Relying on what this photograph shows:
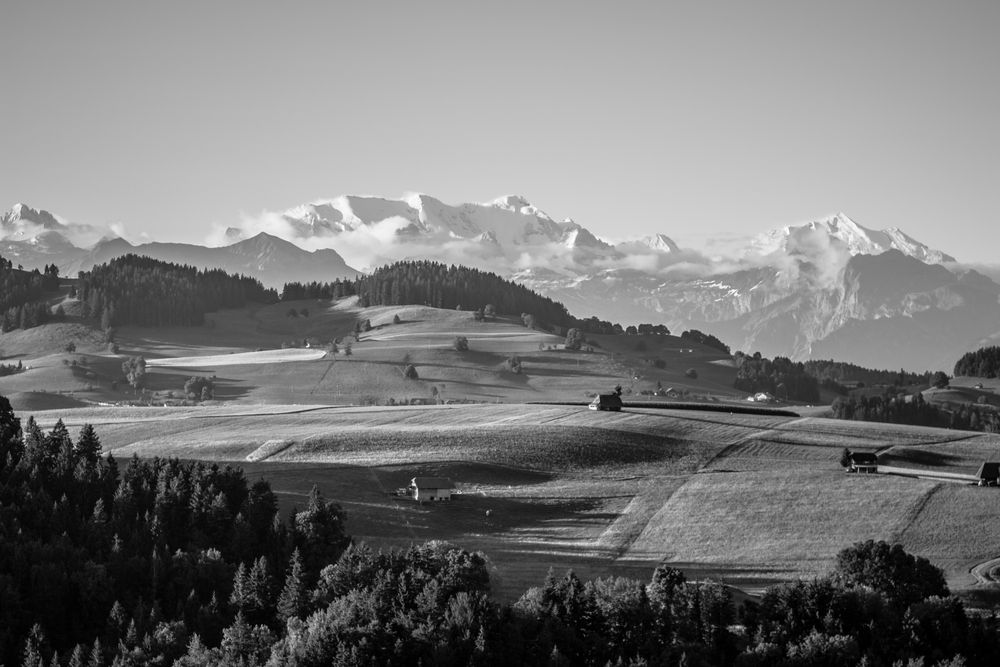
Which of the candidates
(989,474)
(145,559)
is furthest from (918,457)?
(145,559)

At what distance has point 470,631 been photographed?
273 feet

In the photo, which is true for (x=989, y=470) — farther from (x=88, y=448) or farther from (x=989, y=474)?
(x=88, y=448)

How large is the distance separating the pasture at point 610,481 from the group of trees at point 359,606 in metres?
7.65

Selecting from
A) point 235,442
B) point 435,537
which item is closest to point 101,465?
point 235,442

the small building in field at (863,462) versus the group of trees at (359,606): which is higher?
the small building in field at (863,462)

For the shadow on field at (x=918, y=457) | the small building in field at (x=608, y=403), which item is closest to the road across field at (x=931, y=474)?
the shadow on field at (x=918, y=457)

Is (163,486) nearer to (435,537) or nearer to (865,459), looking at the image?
(435,537)

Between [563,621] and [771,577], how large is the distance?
2376 cm

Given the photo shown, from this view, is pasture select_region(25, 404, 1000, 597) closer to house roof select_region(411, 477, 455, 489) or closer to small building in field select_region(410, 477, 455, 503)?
small building in field select_region(410, 477, 455, 503)

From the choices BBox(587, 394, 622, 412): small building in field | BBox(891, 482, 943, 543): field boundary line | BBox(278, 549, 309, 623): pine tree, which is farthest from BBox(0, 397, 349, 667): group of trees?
BBox(587, 394, 622, 412): small building in field

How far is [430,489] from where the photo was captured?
126m

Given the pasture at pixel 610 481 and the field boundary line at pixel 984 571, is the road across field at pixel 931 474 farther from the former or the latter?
the field boundary line at pixel 984 571

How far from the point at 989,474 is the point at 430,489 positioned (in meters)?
55.6

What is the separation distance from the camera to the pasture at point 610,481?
11100cm
